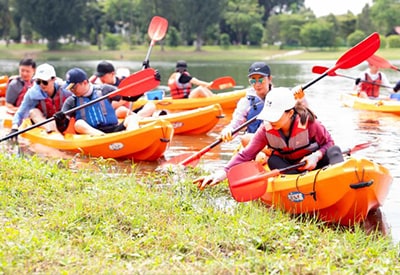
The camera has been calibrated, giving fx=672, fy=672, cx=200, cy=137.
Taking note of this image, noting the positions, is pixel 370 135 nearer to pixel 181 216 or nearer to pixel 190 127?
pixel 190 127

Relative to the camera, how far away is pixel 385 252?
4180mm

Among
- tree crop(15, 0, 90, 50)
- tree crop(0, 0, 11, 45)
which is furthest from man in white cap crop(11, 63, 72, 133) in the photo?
tree crop(0, 0, 11, 45)

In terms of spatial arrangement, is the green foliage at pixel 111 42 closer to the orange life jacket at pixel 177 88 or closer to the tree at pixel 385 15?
the tree at pixel 385 15

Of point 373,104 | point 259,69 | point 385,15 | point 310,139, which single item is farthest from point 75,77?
point 385,15

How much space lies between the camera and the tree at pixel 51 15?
54.7 meters

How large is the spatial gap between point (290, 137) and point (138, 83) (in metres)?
3.19

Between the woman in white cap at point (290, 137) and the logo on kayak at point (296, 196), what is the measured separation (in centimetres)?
31

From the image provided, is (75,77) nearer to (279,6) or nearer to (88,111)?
(88,111)

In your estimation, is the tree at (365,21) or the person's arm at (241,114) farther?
the tree at (365,21)

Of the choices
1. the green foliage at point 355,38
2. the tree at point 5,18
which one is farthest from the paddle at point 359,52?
the green foliage at point 355,38

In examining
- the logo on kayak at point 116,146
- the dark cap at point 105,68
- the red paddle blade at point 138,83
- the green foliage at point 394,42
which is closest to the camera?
the logo on kayak at point 116,146

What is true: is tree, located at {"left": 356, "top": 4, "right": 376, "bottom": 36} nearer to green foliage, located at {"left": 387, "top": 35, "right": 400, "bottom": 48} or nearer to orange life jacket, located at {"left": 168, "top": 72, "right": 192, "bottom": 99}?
green foliage, located at {"left": 387, "top": 35, "right": 400, "bottom": 48}

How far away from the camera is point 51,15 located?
54938 mm

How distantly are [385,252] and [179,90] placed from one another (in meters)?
8.50
